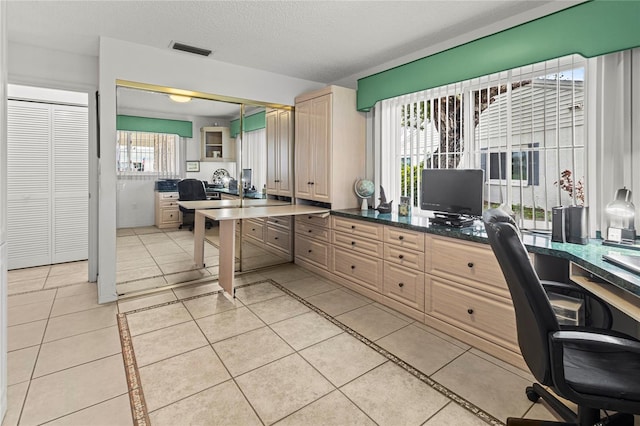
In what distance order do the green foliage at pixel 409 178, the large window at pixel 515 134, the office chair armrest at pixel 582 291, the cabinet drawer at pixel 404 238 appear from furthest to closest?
the green foliage at pixel 409 178 < the cabinet drawer at pixel 404 238 < the large window at pixel 515 134 < the office chair armrest at pixel 582 291

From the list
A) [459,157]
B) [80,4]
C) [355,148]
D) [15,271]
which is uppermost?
[80,4]

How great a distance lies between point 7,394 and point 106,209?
1.79m

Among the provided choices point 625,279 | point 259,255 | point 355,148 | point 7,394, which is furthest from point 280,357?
point 355,148

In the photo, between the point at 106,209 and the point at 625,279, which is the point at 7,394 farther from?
the point at 625,279

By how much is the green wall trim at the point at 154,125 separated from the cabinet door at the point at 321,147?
154 centimetres

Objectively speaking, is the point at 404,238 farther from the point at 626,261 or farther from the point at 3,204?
the point at 3,204

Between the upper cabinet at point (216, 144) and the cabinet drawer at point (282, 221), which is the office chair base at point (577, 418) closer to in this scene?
the cabinet drawer at point (282, 221)

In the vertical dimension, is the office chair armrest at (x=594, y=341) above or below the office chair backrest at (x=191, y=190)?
below

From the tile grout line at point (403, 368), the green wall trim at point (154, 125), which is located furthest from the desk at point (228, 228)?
the green wall trim at point (154, 125)

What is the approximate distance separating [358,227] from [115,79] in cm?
286

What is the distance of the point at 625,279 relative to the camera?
1393 millimetres

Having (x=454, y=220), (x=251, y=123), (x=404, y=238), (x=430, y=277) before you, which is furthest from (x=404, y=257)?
(x=251, y=123)

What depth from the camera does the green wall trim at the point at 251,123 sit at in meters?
4.18

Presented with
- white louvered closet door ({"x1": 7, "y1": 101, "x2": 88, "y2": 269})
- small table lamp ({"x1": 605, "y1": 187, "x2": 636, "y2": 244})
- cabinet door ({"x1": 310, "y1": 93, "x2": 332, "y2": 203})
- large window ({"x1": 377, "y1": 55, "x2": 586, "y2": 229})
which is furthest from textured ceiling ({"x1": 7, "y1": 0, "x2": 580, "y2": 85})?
small table lamp ({"x1": 605, "y1": 187, "x2": 636, "y2": 244})
